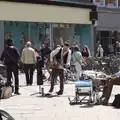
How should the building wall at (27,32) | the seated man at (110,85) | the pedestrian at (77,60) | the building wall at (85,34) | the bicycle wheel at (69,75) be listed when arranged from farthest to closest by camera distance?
the building wall at (85,34)
the building wall at (27,32)
the bicycle wheel at (69,75)
the pedestrian at (77,60)
the seated man at (110,85)

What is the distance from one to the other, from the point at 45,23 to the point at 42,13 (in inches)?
39.3

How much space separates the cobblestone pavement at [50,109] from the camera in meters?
9.69

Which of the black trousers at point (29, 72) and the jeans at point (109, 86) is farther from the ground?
the black trousers at point (29, 72)

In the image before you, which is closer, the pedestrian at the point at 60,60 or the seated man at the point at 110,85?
the seated man at the point at 110,85

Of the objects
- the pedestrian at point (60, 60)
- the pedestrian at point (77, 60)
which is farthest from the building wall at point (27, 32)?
the pedestrian at point (60, 60)

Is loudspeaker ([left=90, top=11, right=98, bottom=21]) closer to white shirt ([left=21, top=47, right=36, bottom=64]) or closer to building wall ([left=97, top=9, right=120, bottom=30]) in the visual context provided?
building wall ([left=97, top=9, right=120, bottom=30])

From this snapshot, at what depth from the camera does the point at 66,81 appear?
58.9ft

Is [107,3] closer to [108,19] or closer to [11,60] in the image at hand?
[108,19]

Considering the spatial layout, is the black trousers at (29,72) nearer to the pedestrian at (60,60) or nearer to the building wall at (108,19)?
the pedestrian at (60,60)

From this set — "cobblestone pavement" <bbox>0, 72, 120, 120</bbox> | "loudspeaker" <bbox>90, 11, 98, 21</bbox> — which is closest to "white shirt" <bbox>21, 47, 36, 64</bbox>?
"cobblestone pavement" <bbox>0, 72, 120, 120</bbox>

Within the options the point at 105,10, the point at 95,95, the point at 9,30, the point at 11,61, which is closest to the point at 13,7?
the point at 9,30

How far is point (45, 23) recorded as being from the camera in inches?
1248

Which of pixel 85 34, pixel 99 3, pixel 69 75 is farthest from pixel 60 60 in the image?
pixel 99 3

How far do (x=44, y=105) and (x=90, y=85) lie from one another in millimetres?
1347
